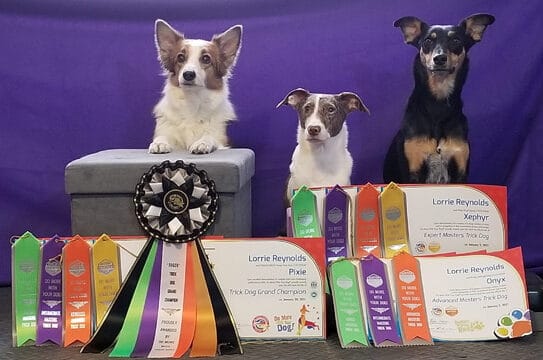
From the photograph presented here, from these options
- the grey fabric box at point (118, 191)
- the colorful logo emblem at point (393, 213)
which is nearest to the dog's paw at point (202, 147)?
the grey fabric box at point (118, 191)

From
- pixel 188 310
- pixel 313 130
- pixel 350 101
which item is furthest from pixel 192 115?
pixel 188 310

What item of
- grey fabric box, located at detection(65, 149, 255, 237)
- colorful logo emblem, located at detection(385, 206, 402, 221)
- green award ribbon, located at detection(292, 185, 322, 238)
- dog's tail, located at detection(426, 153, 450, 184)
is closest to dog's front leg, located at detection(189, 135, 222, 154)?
grey fabric box, located at detection(65, 149, 255, 237)

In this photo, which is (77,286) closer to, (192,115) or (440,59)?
(192,115)

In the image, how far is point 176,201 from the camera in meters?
1.68

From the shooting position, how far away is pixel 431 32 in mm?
2059

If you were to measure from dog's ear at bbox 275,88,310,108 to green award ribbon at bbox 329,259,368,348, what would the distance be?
2.08 ft

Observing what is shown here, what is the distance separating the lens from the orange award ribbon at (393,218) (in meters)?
1.74

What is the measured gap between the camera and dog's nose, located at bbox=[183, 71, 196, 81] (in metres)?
2.03

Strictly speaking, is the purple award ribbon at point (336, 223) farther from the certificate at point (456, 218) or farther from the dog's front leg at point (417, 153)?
the dog's front leg at point (417, 153)

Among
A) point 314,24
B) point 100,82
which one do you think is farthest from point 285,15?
point 100,82

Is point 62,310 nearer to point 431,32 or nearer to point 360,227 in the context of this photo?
point 360,227

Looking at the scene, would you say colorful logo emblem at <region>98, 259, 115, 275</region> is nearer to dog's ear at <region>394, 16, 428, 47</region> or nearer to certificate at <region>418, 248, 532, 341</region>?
certificate at <region>418, 248, 532, 341</region>

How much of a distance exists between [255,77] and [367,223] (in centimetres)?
67

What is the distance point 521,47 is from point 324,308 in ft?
3.73
